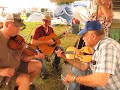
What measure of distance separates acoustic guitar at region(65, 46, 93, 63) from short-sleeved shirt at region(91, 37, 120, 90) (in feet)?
0.94

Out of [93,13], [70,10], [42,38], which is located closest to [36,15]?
[70,10]

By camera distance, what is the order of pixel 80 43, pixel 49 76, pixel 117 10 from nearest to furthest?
1. pixel 80 43
2. pixel 49 76
3. pixel 117 10

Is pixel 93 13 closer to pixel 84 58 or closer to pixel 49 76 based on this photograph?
pixel 84 58

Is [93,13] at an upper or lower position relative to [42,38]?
upper

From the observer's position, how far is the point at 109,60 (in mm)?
2037

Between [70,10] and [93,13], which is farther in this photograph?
[70,10]

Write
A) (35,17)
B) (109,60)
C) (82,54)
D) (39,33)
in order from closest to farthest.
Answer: (109,60) → (82,54) → (39,33) → (35,17)

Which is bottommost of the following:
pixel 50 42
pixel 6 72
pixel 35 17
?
pixel 6 72

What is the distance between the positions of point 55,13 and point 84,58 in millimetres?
7279

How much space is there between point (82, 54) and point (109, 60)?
0.66 metres

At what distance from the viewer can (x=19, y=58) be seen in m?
2.86

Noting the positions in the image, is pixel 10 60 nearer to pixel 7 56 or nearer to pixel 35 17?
pixel 7 56

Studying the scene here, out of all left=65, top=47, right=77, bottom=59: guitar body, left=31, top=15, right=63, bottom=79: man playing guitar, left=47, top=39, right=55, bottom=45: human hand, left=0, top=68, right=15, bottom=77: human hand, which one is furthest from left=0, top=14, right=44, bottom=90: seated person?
left=47, top=39, right=55, bottom=45: human hand

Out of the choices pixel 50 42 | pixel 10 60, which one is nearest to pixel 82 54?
pixel 10 60
